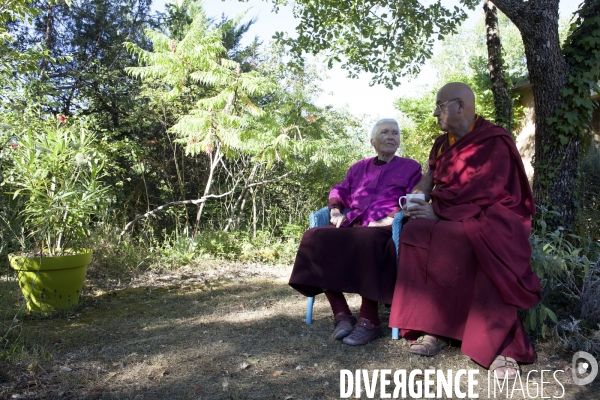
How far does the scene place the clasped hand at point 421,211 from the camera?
10.8ft

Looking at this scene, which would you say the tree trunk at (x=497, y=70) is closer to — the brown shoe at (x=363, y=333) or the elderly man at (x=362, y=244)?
Answer: the elderly man at (x=362, y=244)

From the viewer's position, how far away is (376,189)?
149 inches

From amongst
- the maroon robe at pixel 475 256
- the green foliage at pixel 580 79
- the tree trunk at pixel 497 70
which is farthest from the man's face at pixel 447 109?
the tree trunk at pixel 497 70

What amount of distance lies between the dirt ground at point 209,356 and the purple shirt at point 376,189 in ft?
→ 2.82

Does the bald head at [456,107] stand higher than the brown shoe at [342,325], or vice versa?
the bald head at [456,107]

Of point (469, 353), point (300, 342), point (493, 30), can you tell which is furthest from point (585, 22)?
point (300, 342)

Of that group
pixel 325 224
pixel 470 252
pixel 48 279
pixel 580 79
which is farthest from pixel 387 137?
pixel 48 279

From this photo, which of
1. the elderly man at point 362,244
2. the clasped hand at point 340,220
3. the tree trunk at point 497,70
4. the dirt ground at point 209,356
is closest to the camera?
the dirt ground at point 209,356

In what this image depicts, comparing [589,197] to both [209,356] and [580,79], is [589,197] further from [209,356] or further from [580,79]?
[209,356]

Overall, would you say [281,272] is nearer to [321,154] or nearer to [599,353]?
[321,154]

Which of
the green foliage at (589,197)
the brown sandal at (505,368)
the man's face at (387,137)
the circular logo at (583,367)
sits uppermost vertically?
the man's face at (387,137)

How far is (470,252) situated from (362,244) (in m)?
0.74

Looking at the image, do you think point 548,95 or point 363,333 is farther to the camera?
point 548,95

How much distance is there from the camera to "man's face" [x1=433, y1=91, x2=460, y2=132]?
3.31m
